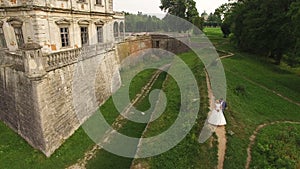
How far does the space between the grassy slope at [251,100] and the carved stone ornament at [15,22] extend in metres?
13.8

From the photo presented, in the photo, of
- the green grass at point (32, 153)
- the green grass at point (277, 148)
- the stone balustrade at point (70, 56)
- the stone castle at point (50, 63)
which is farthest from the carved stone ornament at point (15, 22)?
the green grass at point (277, 148)

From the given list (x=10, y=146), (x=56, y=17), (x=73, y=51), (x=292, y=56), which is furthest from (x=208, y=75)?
(x=10, y=146)

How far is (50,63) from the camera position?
458 inches

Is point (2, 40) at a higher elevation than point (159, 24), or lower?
lower

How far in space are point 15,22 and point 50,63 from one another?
585 cm

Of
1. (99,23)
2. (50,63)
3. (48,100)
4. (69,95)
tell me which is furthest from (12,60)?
(99,23)

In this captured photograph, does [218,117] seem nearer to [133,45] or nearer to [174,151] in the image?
[174,151]

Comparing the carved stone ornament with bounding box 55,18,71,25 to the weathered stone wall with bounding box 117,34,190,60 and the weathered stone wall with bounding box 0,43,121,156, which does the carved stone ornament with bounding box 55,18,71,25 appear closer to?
the weathered stone wall with bounding box 0,43,121,156

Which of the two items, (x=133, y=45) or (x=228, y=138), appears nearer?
→ (x=228, y=138)

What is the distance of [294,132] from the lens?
11.2 metres

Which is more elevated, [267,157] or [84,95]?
[84,95]

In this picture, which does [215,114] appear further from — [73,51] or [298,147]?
[73,51]

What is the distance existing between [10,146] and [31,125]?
5.51ft

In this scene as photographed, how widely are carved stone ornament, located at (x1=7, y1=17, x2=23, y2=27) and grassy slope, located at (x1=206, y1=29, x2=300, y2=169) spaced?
13.8 m
